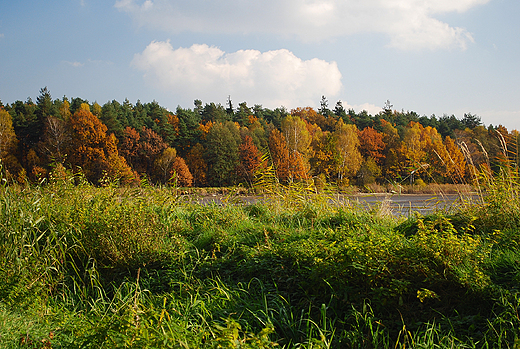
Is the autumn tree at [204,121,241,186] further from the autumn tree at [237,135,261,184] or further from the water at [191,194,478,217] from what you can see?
the water at [191,194,478,217]

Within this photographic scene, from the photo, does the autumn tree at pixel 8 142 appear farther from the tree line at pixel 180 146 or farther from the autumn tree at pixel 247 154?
the autumn tree at pixel 247 154

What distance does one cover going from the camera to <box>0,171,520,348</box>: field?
2.12 meters

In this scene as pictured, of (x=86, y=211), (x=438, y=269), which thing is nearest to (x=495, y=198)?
(x=438, y=269)

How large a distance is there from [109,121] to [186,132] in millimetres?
8784

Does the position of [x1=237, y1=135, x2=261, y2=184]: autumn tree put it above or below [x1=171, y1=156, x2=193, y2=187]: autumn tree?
above

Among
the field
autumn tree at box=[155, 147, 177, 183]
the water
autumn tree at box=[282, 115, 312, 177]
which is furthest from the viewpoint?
autumn tree at box=[282, 115, 312, 177]

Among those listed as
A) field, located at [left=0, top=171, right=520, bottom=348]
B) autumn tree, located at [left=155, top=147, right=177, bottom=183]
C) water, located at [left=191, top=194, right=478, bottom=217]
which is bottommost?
field, located at [left=0, top=171, right=520, bottom=348]

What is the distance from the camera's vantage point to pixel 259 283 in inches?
121

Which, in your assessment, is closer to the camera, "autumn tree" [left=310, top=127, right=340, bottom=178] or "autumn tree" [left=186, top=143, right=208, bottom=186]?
"autumn tree" [left=186, top=143, right=208, bottom=186]

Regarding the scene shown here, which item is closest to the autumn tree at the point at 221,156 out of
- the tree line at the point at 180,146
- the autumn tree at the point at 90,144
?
the tree line at the point at 180,146

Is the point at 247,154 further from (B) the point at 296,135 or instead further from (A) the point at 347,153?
(A) the point at 347,153

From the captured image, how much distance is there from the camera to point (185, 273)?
3188 mm

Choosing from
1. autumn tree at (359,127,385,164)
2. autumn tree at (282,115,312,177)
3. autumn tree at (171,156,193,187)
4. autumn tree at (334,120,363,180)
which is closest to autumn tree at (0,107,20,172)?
autumn tree at (171,156,193,187)

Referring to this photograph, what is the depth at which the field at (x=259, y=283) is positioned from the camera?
212 centimetres
